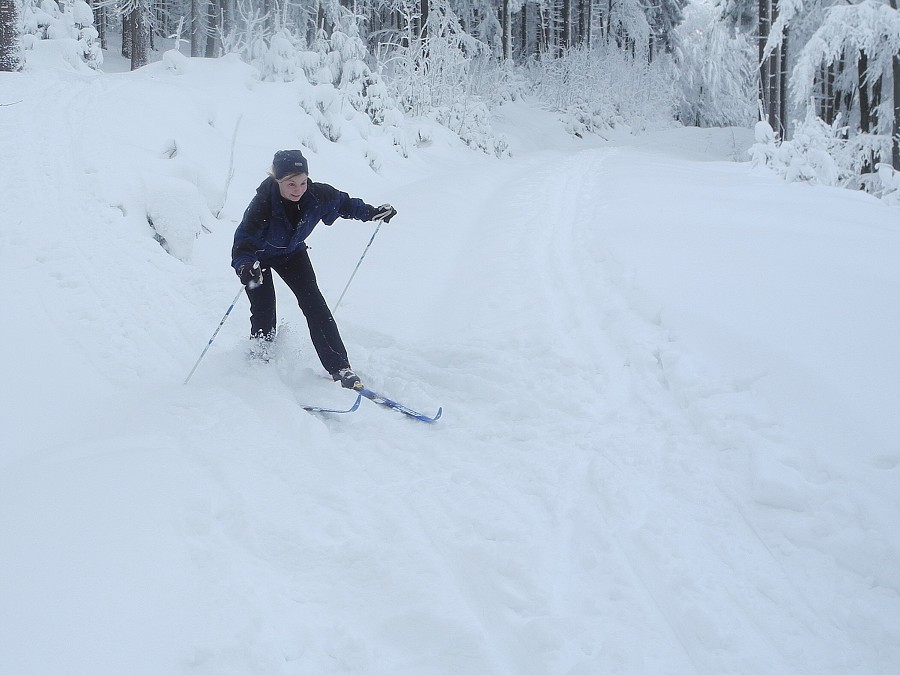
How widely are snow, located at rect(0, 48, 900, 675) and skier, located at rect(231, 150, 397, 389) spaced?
0.27 meters

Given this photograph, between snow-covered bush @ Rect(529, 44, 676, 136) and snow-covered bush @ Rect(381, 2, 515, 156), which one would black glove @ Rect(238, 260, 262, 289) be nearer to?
snow-covered bush @ Rect(381, 2, 515, 156)

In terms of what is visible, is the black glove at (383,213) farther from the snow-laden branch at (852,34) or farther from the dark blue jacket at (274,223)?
the snow-laden branch at (852,34)

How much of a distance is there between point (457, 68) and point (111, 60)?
2126 centimetres

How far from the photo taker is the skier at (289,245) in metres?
4.07

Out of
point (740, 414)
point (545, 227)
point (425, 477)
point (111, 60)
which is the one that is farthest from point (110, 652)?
point (111, 60)

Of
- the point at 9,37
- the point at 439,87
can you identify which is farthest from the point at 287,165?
the point at 439,87

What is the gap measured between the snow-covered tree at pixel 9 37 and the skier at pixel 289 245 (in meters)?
10.7

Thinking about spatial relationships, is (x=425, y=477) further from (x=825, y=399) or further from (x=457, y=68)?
(x=457, y=68)

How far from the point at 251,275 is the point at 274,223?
399 millimetres

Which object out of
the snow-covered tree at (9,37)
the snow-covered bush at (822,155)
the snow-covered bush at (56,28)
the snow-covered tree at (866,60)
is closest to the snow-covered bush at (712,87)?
the snow-covered tree at (866,60)

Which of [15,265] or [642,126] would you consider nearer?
[15,265]

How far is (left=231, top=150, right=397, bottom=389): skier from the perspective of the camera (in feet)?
13.3

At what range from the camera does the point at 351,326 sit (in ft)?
17.8

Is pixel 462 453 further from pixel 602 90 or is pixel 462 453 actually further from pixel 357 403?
pixel 602 90
